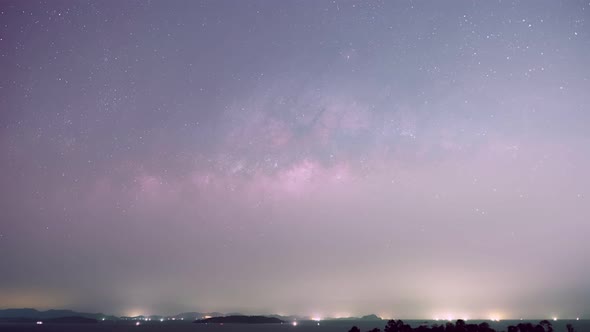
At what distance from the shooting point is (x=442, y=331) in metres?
82.4

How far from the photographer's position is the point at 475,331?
269ft

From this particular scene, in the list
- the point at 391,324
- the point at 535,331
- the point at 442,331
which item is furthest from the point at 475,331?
the point at 391,324

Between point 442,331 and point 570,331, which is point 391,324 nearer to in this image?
point 442,331

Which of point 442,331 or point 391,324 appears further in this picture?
point 391,324

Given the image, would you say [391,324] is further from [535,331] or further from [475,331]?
[535,331]

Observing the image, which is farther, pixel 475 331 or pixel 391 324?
pixel 391 324

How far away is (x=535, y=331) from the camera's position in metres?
83.8

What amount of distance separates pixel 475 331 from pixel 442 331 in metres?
6.18

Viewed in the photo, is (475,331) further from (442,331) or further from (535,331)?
(535,331)

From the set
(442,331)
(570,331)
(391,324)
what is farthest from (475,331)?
(570,331)

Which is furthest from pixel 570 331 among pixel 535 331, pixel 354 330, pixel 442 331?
pixel 354 330

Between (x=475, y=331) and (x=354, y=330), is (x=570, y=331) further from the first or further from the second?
(x=354, y=330)

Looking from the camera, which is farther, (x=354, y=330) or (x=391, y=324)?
(x=391, y=324)

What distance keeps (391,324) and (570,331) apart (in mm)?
37848
